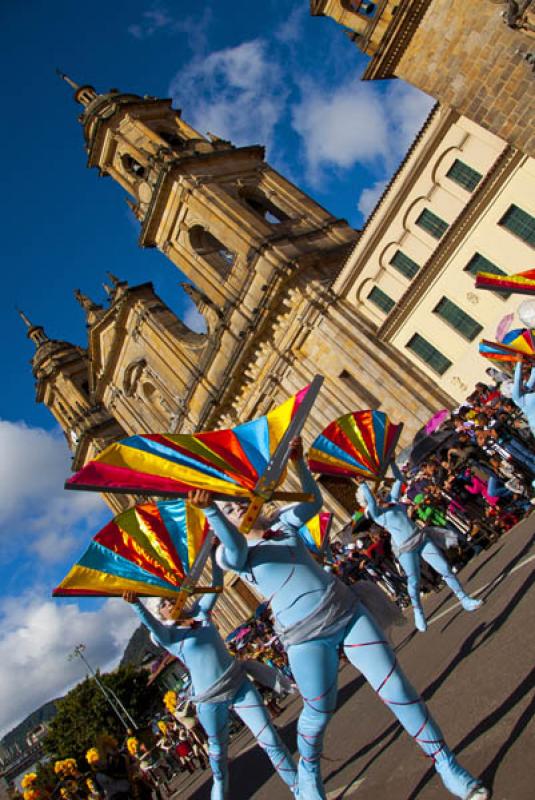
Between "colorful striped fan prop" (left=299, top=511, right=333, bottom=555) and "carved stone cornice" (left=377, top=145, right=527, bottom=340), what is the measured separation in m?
A: 11.4

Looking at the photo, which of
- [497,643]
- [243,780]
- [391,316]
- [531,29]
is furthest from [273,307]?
[497,643]

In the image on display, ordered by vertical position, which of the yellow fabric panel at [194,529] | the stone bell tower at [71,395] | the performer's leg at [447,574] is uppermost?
the stone bell tower at [71,395]

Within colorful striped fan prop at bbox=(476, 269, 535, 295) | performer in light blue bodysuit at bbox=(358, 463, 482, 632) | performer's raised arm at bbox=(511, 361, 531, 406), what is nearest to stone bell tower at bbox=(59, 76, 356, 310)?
colorful striped fan prop at bbox=(476, 269, 535, 295)

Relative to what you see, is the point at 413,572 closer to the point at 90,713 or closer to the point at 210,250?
the point at 210,250

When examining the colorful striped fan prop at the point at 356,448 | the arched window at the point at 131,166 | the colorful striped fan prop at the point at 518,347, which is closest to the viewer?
the colorful striped fan prop at the point at 356,448

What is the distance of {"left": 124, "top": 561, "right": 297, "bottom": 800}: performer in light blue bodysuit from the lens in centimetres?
598

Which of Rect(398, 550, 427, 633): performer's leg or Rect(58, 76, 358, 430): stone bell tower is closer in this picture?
Rect(398, 550, 427, 633): performer's leg

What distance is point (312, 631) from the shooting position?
16.4 feet

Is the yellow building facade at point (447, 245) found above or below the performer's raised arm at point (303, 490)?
above

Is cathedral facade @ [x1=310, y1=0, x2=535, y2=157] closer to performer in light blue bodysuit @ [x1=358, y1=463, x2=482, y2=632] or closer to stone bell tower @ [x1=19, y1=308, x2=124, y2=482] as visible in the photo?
performer in light blue bodysuit @ [x1=358, y1=463, x2=482, y2=632]

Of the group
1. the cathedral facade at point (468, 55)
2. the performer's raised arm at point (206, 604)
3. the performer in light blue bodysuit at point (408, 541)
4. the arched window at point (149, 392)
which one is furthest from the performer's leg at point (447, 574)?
the arched window at point (149, 392)

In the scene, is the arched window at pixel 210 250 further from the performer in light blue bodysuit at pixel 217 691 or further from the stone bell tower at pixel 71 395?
the performer in light blue bodysuit at pixel 217 691

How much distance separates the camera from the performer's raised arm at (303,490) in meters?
5.43

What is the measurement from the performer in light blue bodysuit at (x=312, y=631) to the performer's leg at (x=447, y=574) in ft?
15.7
